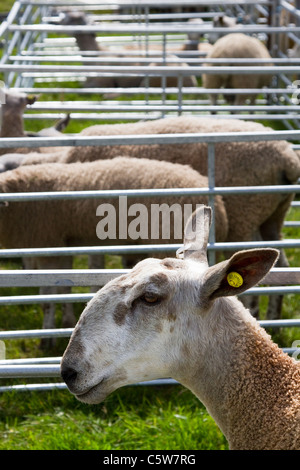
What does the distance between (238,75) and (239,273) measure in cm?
662

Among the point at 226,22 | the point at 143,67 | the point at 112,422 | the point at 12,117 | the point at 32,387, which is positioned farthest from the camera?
the point at 226,22

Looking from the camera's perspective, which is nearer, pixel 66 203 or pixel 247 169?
pixel 66 203

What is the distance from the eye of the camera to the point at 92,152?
5.05 m

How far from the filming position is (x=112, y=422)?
3.70 m

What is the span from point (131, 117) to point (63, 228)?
227 cm

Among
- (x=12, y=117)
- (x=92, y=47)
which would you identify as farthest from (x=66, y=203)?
(x=92, y=47)

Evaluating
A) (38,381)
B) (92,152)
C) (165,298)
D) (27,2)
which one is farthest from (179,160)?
(27,2)

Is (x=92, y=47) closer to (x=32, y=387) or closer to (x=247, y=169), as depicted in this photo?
(x=247, y=169)

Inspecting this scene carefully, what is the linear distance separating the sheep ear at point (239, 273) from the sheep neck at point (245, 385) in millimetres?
154
